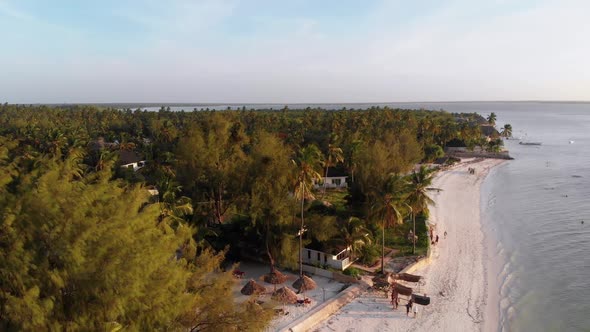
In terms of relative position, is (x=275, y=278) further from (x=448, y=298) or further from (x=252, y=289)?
(x=448, y=298)

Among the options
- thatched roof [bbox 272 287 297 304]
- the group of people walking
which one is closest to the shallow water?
the group of people walking

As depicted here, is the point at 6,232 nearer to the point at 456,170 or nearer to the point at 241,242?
the point at 241,242

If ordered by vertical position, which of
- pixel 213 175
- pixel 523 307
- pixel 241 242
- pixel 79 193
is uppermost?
pixel 79 193

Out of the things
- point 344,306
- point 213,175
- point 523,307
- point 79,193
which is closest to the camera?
point 79,193

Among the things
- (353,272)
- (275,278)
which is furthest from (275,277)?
(353,272)

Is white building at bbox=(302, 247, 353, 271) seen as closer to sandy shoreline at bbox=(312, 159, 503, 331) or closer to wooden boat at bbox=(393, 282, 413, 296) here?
sandy shoreline at bbox=(312, 159, 503, 331)

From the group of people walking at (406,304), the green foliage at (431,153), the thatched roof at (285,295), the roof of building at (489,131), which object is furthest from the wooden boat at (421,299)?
the roof of building at (489,131)

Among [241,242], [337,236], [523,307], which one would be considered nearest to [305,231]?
[337,236]
